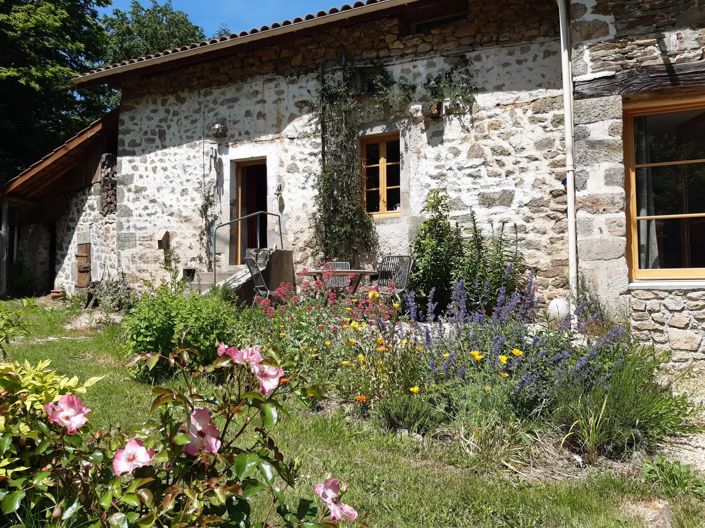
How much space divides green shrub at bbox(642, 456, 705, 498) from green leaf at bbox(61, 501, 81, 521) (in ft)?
9.10

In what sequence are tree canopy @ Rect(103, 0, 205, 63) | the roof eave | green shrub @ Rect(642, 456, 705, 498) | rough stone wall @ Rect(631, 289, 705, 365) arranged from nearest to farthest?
1. green shrub @ Rect(642, 456, 705, 498)
2. rough stone wall @ Rect(631, 289, 705, 365)
3. the roof eave
4. tree canopy @ Rect(103, 0, 205, 63)

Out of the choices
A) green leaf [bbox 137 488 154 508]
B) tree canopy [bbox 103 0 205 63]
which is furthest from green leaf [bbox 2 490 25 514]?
tree canopy [bbox 103 0 205 63]

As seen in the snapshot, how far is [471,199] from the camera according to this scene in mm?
7555

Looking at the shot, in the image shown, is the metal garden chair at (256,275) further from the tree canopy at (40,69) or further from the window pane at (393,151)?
the tree canopy at (40,69)

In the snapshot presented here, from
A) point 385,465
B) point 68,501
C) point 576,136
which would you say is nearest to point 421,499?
point 385,465

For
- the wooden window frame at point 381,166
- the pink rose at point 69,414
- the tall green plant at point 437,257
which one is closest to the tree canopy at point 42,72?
the wooden window frame at point 381,166

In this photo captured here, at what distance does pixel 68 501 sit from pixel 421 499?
1682mm

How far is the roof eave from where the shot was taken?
750 centimetres

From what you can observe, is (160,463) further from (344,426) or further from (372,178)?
(372,178)

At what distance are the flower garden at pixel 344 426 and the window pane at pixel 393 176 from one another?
321 cm

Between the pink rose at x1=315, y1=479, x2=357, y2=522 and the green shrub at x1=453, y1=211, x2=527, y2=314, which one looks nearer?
the pink rose at x1=315, y1=479, x2=357, y2=522

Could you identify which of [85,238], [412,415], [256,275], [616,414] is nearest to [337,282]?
A: [256,275]

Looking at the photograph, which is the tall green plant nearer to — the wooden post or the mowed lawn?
the mowed lawn

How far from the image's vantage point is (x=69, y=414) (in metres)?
1.55
